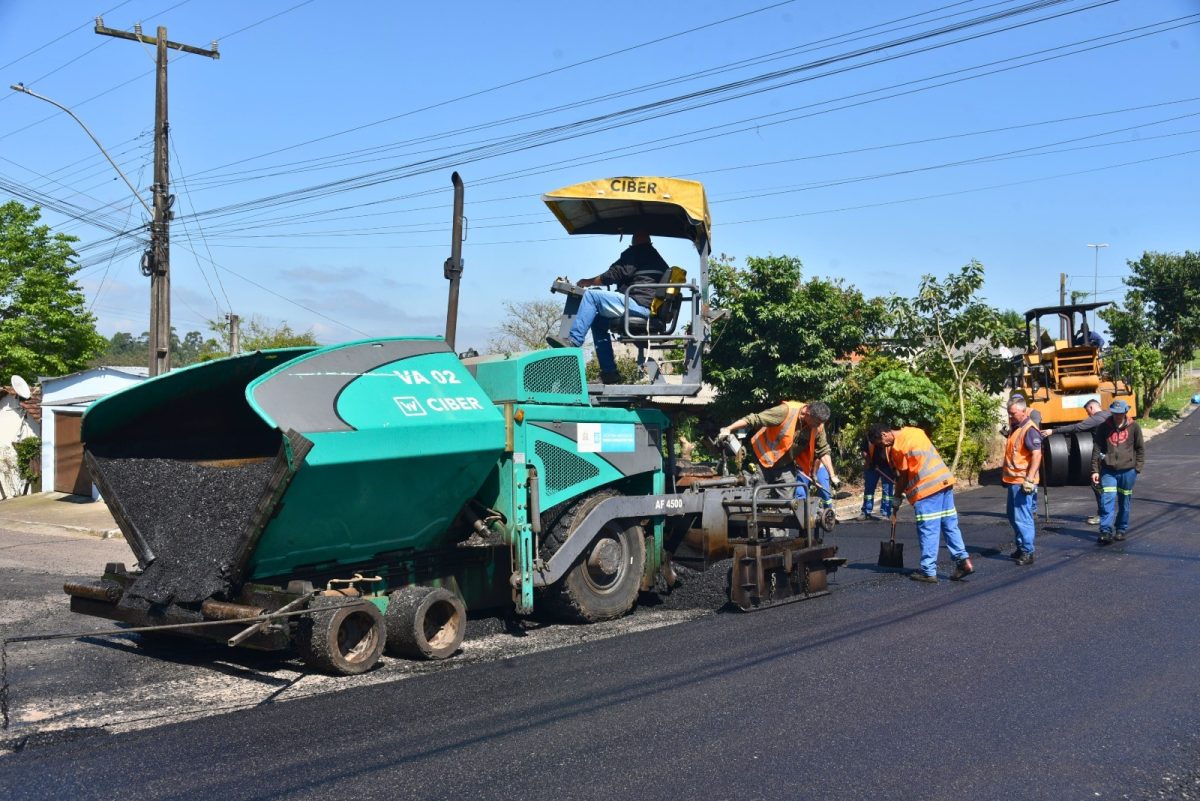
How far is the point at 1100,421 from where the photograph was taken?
10797 mm

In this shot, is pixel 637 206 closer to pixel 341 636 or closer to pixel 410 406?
pixel 410 406

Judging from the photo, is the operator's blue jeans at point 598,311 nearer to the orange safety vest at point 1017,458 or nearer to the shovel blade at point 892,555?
the shovel blade at point 892,555

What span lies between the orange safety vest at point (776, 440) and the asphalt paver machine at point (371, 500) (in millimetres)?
1596

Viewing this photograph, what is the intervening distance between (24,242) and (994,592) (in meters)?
27.2

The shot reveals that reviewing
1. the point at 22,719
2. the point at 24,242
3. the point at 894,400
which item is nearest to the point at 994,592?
the point at 22,719

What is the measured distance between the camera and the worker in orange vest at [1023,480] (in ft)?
30.0

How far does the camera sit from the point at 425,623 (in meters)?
6.04

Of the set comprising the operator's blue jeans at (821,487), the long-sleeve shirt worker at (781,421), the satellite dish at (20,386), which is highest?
the satellite dish at (20,386)

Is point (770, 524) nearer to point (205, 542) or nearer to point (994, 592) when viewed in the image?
point (994, 592)

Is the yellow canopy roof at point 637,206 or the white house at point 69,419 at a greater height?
the yellow canopy roof at point 637,206

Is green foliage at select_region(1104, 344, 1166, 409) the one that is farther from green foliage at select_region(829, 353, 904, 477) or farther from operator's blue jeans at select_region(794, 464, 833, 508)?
operator's blue jeans at select_region(794, 464, 833, 508)

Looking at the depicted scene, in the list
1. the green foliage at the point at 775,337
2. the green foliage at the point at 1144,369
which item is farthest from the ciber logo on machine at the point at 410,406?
the green foliage at the point at 1144,369

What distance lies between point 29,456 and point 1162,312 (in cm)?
2995

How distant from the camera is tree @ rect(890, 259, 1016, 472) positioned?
55.5ft
